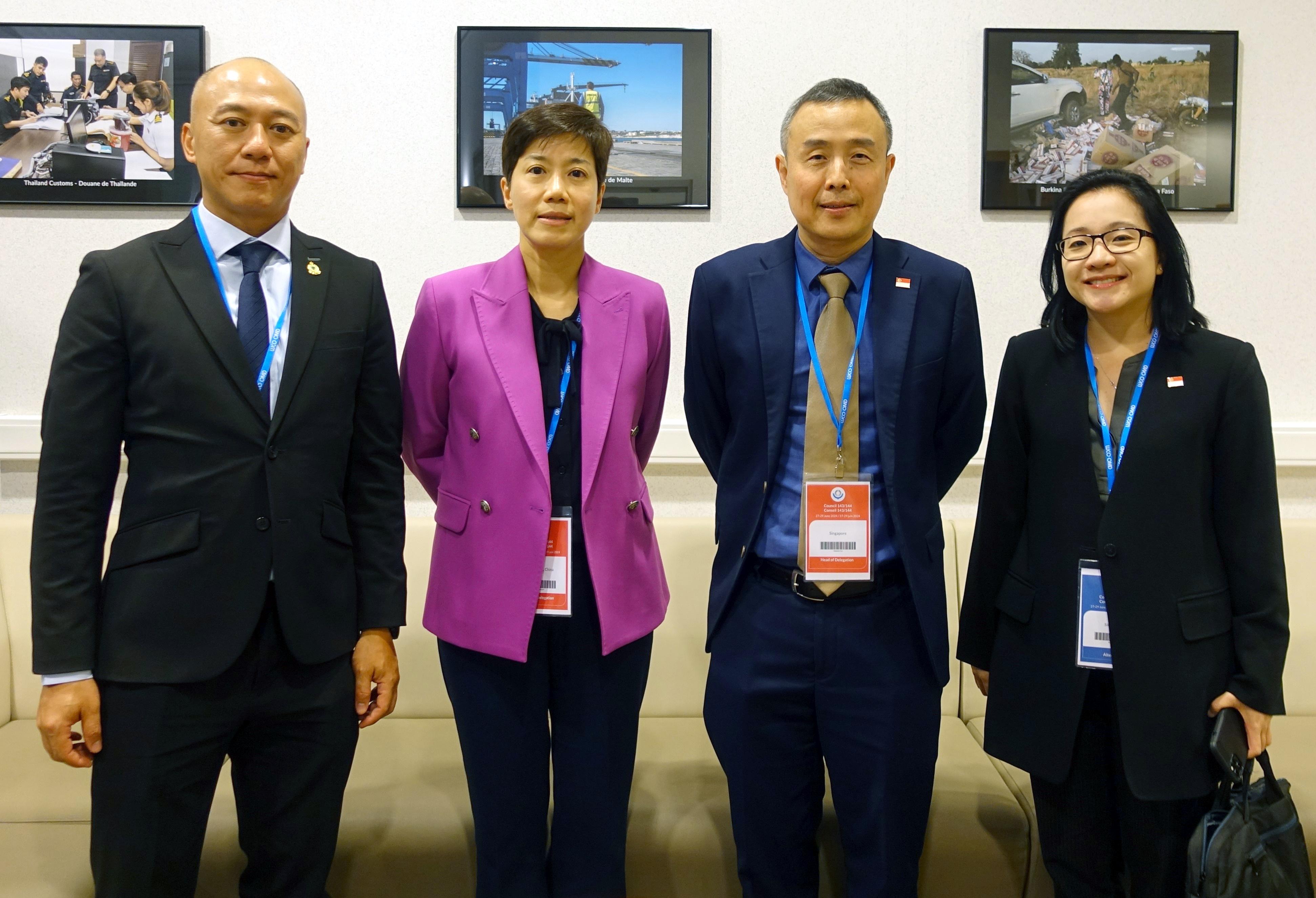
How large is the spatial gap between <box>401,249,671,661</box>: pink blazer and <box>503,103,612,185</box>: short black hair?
20 cm

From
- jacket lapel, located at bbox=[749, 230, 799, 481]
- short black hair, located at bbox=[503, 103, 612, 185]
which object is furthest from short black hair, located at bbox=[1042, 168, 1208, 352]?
short black hair, located at bbox=[503, 103, 612, 185]

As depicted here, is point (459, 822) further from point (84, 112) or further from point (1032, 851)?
point (84, 112)

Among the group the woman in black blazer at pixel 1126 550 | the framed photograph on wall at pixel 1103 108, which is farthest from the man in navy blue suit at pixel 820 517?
the framed photograph on wall at pixel 1103 108

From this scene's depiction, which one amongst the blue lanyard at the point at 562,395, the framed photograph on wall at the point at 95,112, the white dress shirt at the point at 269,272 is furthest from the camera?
the framed photograph on wall at the point at 95,112

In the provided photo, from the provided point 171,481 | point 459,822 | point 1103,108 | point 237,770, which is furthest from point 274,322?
point 1103,108

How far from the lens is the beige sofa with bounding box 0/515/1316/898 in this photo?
2082 mm

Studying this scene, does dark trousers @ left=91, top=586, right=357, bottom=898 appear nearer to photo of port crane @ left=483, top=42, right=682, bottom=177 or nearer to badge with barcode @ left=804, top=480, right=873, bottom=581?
badge with barcode @ left=804, top=480, right=873, bottom=581

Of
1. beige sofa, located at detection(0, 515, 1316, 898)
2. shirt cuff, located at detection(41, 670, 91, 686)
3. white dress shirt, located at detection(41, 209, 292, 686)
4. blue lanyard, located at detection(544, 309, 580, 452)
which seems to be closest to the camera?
shirt cuff, located at detection(41, 670, 91, 686)

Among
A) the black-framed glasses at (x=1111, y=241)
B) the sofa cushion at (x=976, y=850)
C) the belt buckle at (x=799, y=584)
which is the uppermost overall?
the black-framed glasses at (x=1111, y=241)

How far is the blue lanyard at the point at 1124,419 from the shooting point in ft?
5.56

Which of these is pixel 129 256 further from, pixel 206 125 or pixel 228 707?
pixel 228 707

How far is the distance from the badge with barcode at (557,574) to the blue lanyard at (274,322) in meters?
0.57

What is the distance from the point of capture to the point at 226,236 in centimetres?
163

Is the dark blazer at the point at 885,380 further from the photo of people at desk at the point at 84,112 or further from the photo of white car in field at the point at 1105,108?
the photo of people at desk at the point at 84,112
